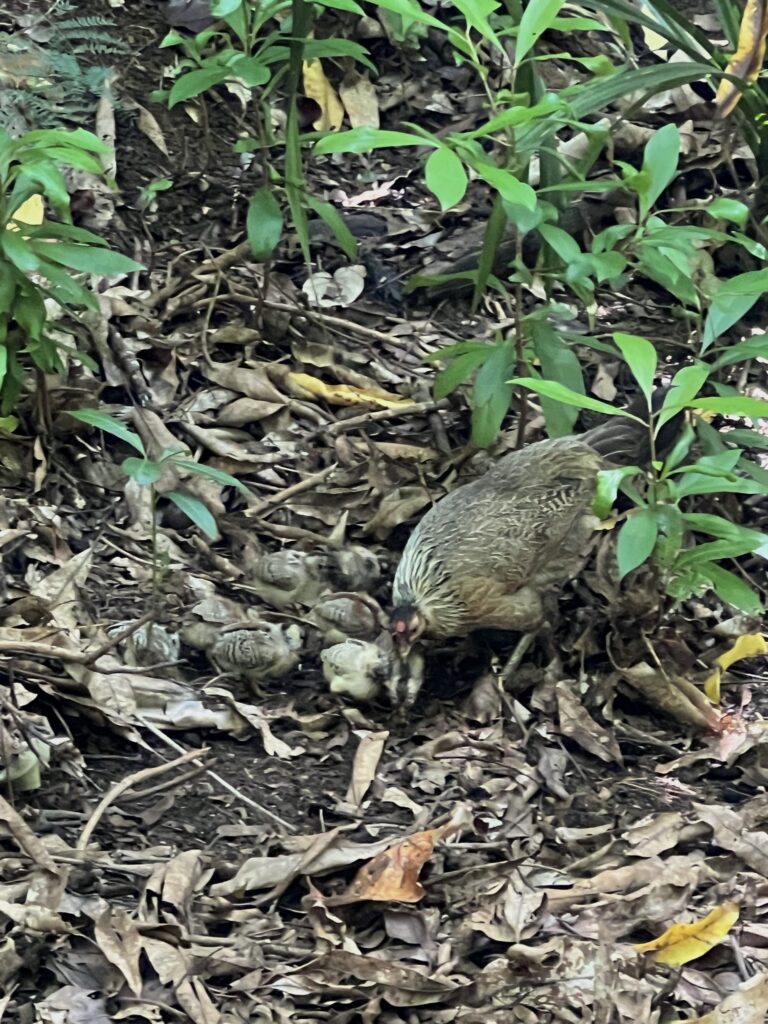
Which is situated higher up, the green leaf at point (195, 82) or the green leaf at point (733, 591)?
the green leaf at point (195, 82)

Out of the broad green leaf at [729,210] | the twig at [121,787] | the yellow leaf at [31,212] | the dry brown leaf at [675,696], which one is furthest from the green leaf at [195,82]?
the dry brown leaf at [675,696]

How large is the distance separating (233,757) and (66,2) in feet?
10.9

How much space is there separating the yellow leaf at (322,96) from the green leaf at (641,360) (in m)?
2.59

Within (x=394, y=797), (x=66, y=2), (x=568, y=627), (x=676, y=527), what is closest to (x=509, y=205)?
(x=676, y=527)

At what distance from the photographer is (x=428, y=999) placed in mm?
2189

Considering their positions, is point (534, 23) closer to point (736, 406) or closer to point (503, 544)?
point (736, 406)

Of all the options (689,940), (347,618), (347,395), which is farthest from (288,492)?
(689,940)

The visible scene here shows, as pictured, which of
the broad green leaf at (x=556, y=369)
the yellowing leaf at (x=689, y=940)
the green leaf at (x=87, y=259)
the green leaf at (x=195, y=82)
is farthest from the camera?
the green leaf at (x=195, y=82)

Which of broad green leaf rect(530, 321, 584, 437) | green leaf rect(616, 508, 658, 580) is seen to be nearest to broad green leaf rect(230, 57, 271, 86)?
broad green leaf rect(530, 321, 584, 437)

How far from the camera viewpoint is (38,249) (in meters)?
3.08

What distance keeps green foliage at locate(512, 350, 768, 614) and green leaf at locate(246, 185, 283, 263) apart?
132 cm

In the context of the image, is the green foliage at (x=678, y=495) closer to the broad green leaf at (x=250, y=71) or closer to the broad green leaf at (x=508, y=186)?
the broad green leaf at (x=508, y=186)

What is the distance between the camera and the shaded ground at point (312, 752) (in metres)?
2.24

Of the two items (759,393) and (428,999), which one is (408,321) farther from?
(428,999)
